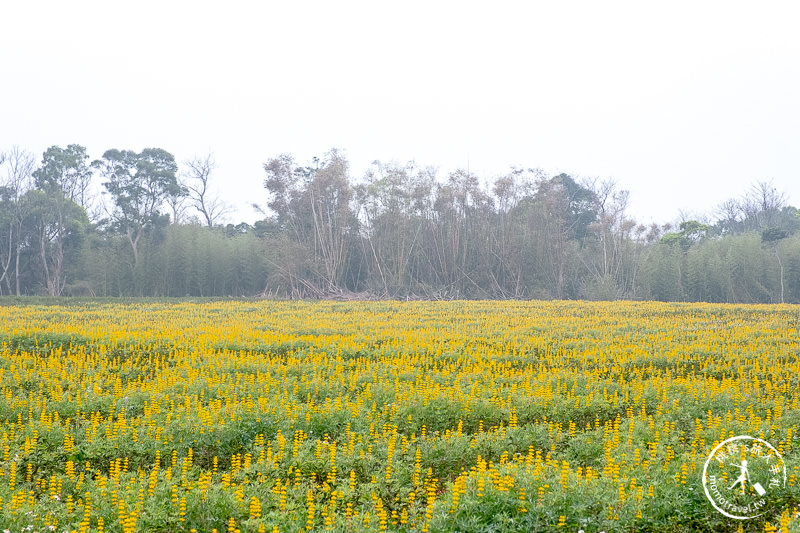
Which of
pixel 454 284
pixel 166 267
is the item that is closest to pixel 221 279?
pixel 166 267

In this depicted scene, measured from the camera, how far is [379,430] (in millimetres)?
5238

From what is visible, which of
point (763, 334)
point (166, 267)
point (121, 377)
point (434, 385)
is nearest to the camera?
point (434, 385)

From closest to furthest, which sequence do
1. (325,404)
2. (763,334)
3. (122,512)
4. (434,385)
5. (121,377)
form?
(122,512) < (325,404) < (434,385) < (121,377) < (763,334)

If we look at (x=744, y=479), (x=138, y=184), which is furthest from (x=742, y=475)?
(x=138, y=184)

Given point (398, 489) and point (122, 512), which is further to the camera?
point (398, 489)

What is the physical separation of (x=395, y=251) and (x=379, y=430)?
2407 cm

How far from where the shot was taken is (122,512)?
3.36 meters

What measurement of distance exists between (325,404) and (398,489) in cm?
195

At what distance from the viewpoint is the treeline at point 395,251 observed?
27.9 metres

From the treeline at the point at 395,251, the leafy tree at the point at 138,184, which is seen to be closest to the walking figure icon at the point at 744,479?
the treeline at the point at 395,251

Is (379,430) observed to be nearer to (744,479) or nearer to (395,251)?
(744,479)

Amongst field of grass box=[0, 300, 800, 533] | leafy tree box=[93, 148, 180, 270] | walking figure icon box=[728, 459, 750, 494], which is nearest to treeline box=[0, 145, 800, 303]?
leafy tree box=[93, 148, 180, 270]

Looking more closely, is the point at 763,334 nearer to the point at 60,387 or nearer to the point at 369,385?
the point at 369,385

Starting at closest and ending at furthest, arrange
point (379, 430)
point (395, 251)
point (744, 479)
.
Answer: point (744, 479) < point (379, 430) < point (395, 251)
